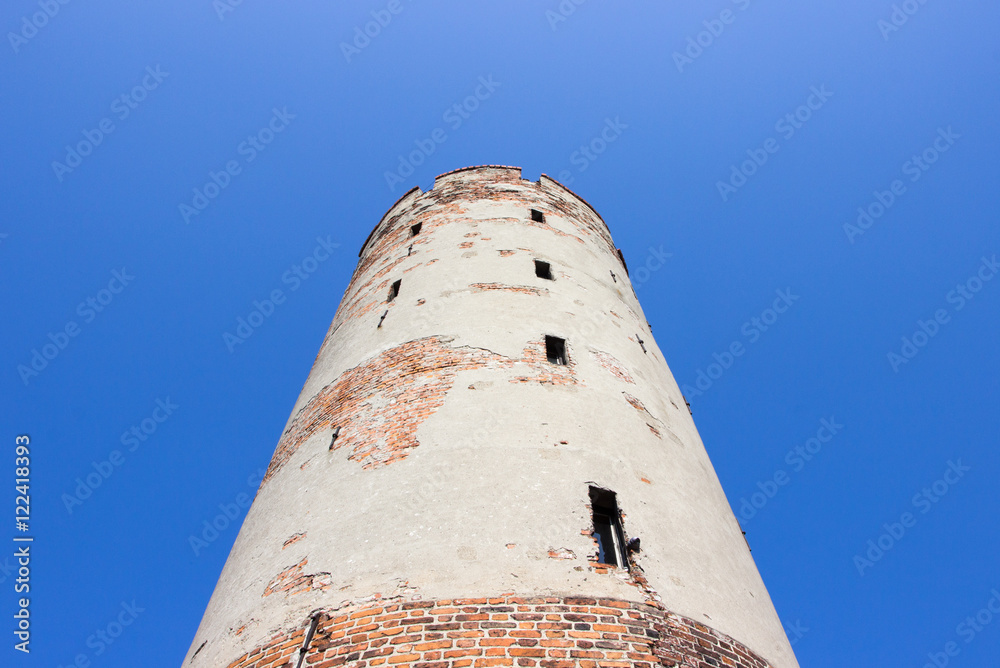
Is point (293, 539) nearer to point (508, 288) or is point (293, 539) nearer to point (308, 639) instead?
point (308, 639)

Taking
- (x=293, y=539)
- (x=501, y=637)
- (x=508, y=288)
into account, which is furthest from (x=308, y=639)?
(x=508, y=288)

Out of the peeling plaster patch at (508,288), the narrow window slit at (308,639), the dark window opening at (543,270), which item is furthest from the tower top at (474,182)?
the narrow window slit at (308,639)

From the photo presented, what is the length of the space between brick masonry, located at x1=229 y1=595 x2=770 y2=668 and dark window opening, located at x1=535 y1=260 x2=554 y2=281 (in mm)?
6381

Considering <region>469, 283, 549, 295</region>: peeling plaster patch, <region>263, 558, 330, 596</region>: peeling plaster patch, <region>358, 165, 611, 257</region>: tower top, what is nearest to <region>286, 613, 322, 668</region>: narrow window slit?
<region>263, 558, 330, 596</region>: peeling plaster patch

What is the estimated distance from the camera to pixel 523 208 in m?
13.5

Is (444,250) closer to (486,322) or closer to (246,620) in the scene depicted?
(486,322)

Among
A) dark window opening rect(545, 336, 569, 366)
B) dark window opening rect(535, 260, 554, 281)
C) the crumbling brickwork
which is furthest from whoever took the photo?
dark window opening rect(535, 260, 554, 281)

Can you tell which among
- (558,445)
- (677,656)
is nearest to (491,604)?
(677,656)

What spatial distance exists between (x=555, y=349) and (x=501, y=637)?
15.0 ft

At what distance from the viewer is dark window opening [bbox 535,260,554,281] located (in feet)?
36.0

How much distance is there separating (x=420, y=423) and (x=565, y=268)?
499 centimetres

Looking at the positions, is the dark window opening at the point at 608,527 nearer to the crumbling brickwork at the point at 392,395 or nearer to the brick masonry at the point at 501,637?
the brick masonry at the point at 501,637

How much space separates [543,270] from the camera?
1112 centimetres

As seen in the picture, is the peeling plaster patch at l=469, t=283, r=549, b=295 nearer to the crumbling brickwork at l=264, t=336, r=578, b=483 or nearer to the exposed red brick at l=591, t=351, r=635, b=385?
the crumbling brickwork at l=264, t=336, r=578, b=483
